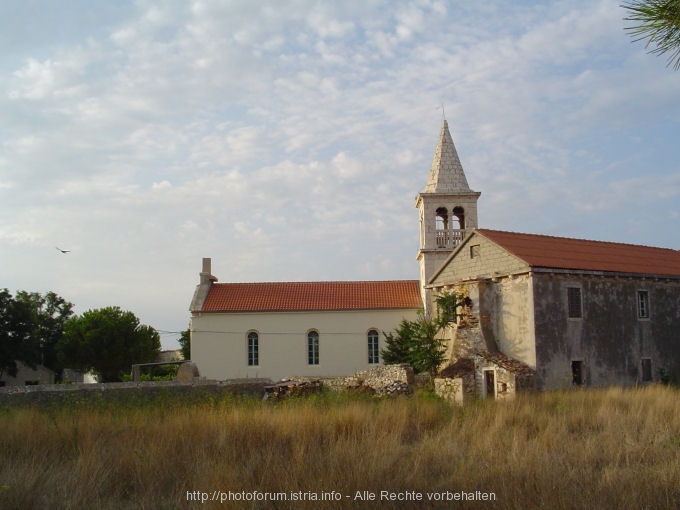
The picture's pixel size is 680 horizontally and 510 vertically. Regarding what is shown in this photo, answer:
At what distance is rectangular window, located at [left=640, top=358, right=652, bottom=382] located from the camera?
2622 centimetres

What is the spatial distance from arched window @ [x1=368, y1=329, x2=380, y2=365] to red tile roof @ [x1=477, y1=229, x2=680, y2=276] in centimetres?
1126

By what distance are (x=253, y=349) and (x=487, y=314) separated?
48.7 ft

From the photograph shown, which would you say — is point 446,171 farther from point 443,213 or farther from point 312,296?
point 312,296

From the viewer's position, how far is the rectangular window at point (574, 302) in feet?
81.0

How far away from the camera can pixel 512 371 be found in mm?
23016

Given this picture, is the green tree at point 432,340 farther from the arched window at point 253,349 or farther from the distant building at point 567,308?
the arched window at point 253,349

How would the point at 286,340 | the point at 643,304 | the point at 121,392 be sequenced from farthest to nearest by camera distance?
1. the point at 286,340
2. the point at 643,304
3. the point at 121,392

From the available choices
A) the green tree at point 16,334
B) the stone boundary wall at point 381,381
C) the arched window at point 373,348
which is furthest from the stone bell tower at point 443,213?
the green tree at point 16,334

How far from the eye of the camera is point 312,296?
123ft

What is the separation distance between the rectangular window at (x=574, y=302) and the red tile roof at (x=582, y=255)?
0.88 m

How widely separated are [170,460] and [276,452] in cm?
165

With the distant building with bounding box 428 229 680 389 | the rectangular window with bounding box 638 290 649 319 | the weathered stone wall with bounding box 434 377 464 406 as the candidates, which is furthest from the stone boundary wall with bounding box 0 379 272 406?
the rectangular window with bounding box 638 290 649 319

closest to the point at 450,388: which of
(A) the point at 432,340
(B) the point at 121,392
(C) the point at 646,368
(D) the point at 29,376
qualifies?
(A) the point at 432,340

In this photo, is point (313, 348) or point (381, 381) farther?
point (313, 348)
